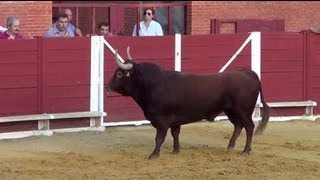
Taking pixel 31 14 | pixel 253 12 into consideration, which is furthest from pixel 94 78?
pixel 253 12

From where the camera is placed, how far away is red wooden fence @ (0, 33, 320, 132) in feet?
34.4

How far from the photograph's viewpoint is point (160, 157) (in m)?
8.89

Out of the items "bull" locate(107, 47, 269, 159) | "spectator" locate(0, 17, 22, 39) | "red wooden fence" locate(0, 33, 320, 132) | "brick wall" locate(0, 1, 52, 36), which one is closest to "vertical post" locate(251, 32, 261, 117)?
"red wooden fence" locate(0, 33, 320, 132)

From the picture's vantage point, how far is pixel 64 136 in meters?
10.5

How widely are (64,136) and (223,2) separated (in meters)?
7.20

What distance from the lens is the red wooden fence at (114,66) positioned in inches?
412

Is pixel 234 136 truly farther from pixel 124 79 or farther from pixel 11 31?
pixel 11 31

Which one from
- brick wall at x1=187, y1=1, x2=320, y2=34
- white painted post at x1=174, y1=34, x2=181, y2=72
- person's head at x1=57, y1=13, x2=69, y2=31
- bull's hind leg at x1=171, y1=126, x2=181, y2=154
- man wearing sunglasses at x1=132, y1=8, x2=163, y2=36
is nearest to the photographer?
bull's hind leg at x1=171, y1=126, x2=181, y2=154

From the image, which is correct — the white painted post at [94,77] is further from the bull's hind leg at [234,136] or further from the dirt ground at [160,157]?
the bull's hind leg at [234,136]

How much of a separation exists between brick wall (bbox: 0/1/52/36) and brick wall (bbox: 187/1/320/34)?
327cm

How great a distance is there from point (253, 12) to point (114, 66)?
658 centimetres

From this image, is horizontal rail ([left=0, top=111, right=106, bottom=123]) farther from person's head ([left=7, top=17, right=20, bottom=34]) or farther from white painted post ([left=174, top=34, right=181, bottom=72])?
white painted post ([left=174, top=34, right=181, bottom=72])

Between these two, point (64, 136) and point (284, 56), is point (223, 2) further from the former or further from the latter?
point (64, 136)

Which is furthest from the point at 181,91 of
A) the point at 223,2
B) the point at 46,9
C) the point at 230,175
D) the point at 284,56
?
the point at 223,2
